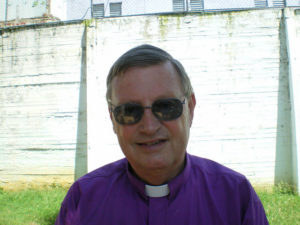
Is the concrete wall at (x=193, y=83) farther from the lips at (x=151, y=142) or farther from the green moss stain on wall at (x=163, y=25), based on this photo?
the lips at (x=151, y=142)

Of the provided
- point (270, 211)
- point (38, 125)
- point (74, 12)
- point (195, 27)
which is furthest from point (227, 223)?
point (74, 12)

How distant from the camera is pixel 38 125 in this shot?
6.09m

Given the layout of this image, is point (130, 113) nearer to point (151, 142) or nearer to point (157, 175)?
point (151, 142)

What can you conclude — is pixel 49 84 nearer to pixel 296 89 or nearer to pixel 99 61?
pixel 99 61

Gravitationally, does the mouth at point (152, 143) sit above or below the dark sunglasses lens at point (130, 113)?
below

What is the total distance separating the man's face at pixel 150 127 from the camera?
133 cm

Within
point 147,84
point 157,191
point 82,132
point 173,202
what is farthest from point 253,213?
point 82,132

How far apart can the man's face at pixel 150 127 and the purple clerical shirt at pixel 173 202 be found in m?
0.16

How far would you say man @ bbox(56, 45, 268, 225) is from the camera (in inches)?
52.2

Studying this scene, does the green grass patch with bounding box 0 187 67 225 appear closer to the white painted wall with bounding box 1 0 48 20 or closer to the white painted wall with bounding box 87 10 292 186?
the white painted wall with bounding box 87 10 292 186

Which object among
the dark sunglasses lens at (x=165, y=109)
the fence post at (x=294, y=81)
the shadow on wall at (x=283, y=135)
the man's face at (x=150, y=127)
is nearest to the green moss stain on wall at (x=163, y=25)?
the fence post at (x=294, y=81)

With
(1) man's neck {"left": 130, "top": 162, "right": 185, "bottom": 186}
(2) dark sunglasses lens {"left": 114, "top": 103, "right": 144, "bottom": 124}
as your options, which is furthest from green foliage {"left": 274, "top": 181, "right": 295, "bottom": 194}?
(2) dark sunglasses lens {"left": 114, "top": 103, "right": 144, "bottom": 124}

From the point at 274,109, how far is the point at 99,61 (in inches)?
166

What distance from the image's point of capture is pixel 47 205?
482 cm
